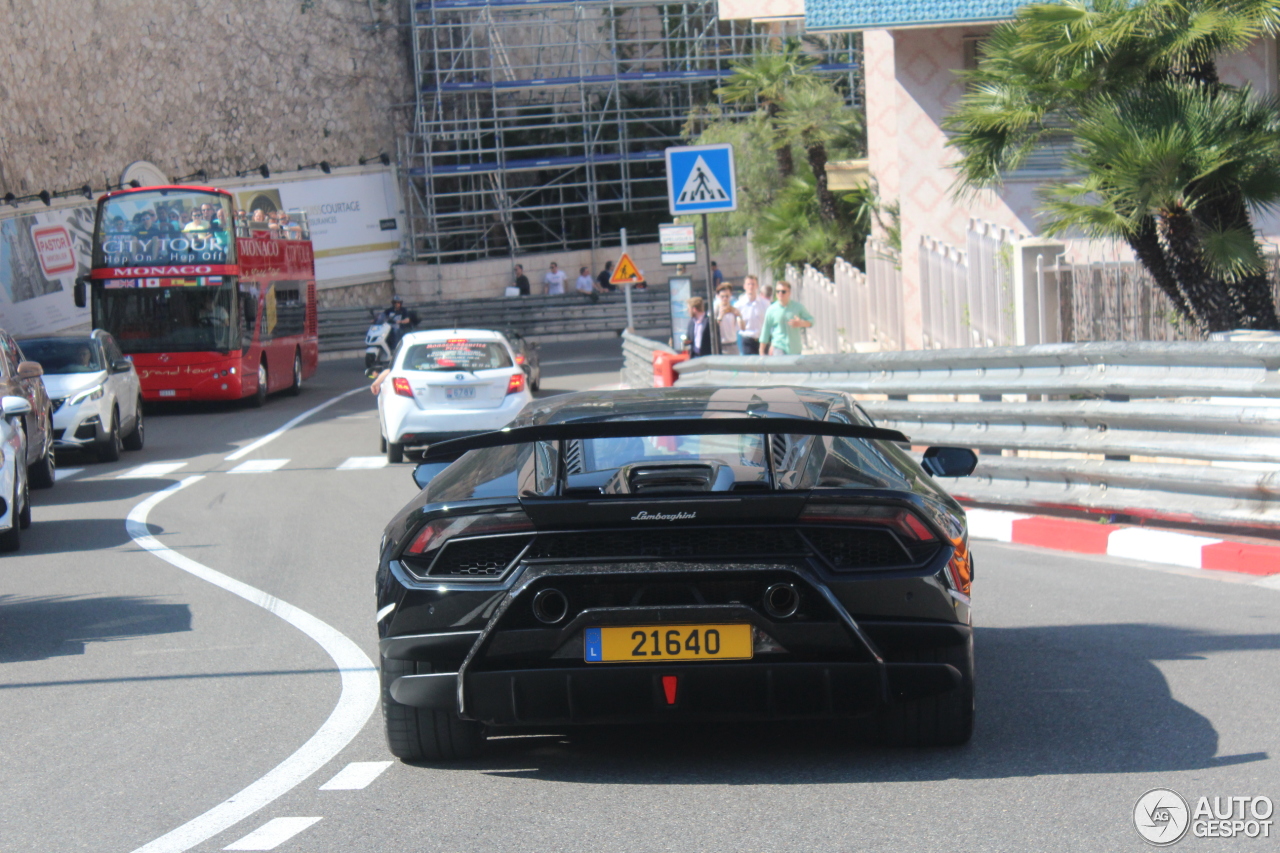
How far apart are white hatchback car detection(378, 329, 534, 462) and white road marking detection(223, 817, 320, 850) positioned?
12.2 meters

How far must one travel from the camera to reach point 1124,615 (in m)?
7.16

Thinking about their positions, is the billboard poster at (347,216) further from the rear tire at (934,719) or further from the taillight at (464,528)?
the rear tire at (934,719)

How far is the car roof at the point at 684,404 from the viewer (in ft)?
17.1

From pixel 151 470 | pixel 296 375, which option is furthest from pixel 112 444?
pixel 296 375

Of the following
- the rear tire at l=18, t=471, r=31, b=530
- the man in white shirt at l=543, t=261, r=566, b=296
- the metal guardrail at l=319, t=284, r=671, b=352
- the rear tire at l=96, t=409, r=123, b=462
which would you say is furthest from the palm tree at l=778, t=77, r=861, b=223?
the rear tire at l=18, t=471, r=31, b=530

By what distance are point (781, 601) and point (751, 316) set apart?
18.4 metres

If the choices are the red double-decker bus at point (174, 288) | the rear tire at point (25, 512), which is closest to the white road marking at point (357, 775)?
the rear tire at point (25, 512)

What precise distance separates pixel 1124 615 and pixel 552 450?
3390mm

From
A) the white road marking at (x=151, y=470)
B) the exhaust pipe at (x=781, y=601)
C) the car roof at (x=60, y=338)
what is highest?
the car roof at (x=60, y=338)

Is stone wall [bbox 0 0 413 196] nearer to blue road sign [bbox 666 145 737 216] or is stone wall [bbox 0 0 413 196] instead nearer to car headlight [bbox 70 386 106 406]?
car headlight [bbox 70 386 106 406]

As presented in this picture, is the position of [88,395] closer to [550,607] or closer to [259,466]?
[259,466]

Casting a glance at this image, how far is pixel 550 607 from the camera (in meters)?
4.48

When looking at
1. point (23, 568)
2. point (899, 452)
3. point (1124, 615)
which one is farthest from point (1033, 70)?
point (23, 568)

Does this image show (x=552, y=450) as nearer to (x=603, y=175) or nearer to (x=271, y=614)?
(x=271, y=614)
